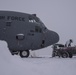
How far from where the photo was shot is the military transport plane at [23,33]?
18844 millimetres

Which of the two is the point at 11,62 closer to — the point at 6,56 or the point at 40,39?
the point at 6,56

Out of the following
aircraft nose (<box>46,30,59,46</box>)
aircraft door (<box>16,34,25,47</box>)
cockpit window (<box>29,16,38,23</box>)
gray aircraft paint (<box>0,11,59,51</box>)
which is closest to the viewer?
gray aircraft paint (<box>0,11,59,51</box>)

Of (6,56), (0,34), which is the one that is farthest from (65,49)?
(6,56)

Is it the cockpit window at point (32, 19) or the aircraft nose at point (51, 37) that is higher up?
the cockpit window at point (32, 19)

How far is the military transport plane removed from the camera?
18844 millimetres

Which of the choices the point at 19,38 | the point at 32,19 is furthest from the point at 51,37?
the point at 19,38

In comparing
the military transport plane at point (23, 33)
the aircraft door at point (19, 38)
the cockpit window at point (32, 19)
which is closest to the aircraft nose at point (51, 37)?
the military transport plane at point (23, 33)

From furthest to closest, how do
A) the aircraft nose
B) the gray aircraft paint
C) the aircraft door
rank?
the aircraft nose → the aircraft door → the gray aircraft paint

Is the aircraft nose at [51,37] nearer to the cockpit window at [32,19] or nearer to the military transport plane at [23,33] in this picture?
the military transport plane at [23,33]

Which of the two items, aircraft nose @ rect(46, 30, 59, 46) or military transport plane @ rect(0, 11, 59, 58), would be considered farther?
aircraft nose @ rect(46, 30, 59, 46)

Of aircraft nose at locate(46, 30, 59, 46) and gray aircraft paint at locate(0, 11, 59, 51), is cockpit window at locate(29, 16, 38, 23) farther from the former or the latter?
aircraft nose at locate(46, 30, 59, 46)

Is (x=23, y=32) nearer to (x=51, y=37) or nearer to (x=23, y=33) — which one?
(x=23, y=33)

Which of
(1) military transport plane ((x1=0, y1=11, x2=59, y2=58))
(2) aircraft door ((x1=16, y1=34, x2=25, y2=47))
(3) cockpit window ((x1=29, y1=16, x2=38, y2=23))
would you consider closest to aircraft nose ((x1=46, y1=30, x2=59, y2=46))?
(1) military transport plane ((x1=0, y1=11, x2=59, y2=58))

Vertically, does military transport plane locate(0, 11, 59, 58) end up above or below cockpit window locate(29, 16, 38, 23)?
below
